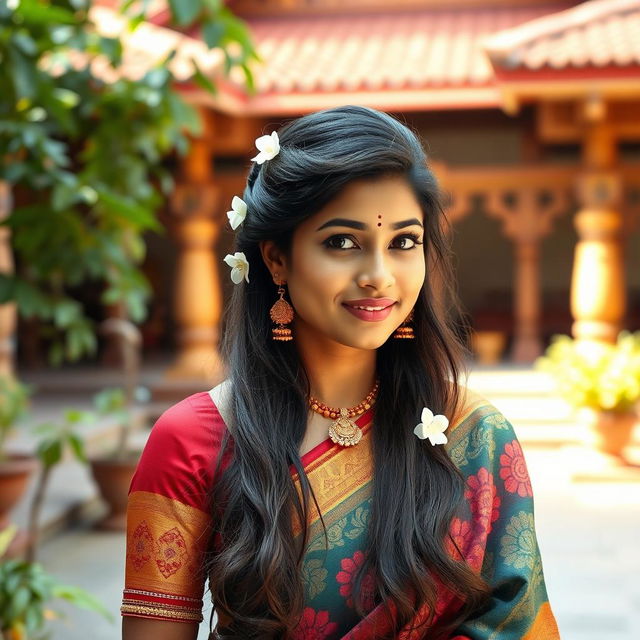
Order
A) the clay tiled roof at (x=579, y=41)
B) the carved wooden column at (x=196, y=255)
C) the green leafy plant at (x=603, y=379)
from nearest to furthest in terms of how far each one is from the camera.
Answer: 1. the green leafy plant at (x=603, y=379)
2. the clay tiled roof at (x=579, y=41)
3. the carved wooden column at (x=196, y=255)

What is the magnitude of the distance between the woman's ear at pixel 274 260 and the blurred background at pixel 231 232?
0.38 m

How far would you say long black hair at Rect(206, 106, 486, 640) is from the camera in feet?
4.79

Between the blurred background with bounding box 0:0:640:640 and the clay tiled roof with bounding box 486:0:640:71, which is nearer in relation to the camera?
the blurred background with bounding box 0:0:640:640

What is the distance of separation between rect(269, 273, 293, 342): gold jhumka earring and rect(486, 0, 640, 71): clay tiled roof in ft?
18.2

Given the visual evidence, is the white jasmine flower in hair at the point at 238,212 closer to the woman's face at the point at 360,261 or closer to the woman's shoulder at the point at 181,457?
the woman's face at the point at 360,261

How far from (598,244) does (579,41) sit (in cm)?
153

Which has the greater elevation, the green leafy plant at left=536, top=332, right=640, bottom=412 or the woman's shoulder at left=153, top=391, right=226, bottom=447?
the woman's shoulder at left=153, top=391, right=226, bottom=447

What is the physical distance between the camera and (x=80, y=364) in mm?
10844

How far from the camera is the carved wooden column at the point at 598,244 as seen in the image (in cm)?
771

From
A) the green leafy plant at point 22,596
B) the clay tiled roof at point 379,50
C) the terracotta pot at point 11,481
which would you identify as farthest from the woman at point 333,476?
the clay tiled roof at point 379,50

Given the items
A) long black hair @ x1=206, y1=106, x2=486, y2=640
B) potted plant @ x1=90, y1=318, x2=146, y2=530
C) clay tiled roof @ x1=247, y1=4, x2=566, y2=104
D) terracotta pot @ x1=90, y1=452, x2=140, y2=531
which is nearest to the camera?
→ long black hair @ x1=206, y1=106, x2=486, y2=640

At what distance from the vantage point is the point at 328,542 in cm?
151

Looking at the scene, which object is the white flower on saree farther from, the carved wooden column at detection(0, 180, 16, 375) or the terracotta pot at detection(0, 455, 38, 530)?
the carved wooden column at detection(0, 180, 16, 375)

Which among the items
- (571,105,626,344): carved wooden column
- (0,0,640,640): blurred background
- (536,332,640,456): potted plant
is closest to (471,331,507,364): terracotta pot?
(0,0,640,640): blurred background
